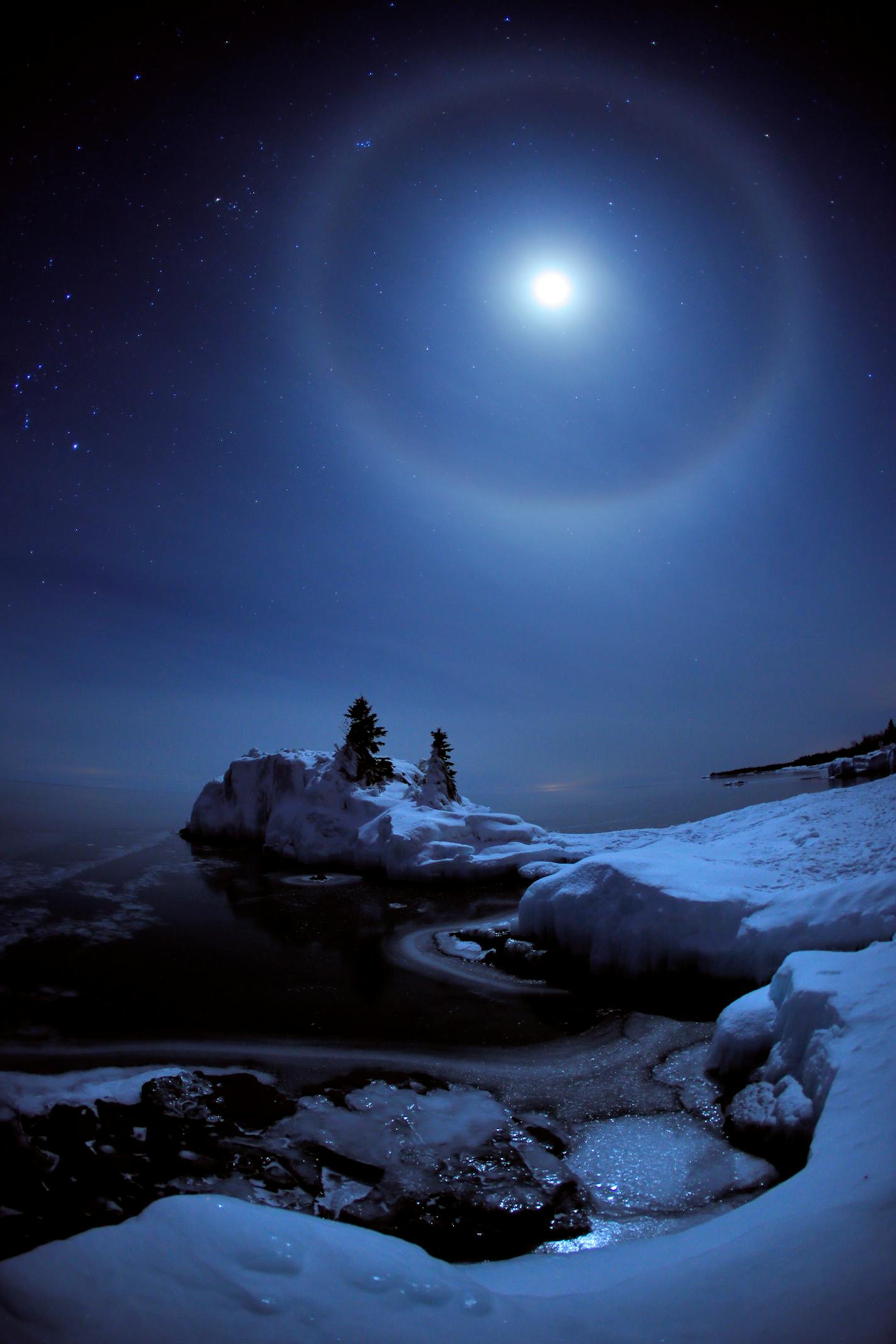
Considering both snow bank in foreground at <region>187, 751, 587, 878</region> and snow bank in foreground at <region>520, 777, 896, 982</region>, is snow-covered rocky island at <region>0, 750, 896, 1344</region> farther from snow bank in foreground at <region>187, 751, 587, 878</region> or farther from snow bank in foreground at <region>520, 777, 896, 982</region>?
snow bank in foreground at <region>187, 751, 587, 878</region>

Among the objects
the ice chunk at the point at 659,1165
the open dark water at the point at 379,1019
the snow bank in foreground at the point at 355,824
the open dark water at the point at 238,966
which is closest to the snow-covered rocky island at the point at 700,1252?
the ice chunk at the point at 659,1165

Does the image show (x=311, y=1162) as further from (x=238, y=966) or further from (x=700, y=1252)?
(x=238, y=966)

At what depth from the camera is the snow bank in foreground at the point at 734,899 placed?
888 cm

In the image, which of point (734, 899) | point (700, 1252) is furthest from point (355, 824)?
point (700, 1252)

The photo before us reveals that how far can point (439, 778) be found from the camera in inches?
1355

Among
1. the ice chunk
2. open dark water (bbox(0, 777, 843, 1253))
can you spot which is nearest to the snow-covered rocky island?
the ice chunk

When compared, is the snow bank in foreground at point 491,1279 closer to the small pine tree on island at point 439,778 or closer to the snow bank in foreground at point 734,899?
the snow bank in foreground at point 734,899

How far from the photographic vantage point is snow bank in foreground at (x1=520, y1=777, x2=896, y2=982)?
888 cm

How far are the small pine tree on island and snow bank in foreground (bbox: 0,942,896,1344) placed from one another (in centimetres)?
2860

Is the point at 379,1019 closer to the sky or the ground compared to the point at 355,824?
closer to the ground

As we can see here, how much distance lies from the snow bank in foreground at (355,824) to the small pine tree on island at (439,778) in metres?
0.41

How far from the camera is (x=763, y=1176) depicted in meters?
5.30

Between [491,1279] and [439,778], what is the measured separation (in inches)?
1205

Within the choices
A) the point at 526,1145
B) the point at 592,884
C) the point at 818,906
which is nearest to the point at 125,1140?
the point at 526,1145
